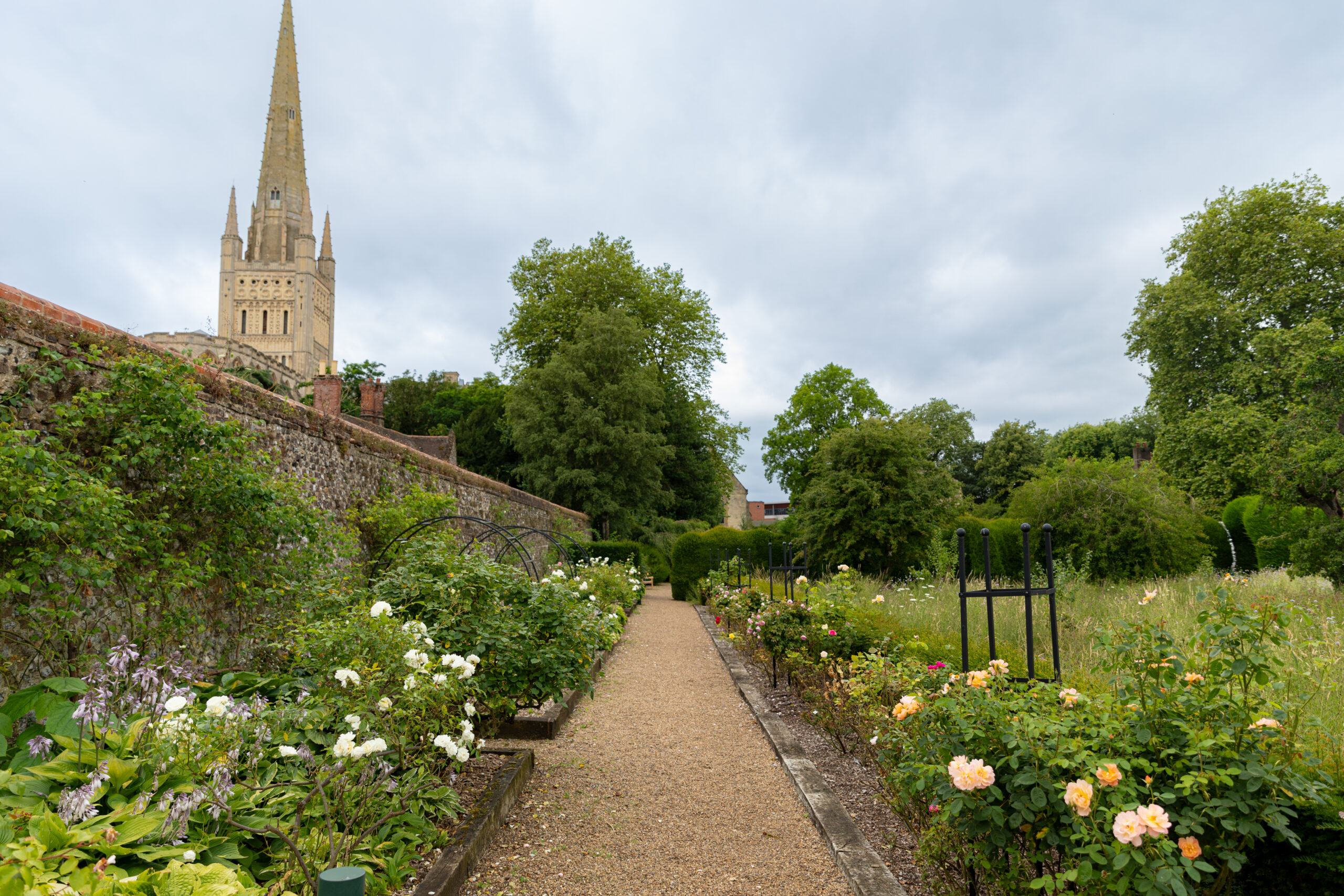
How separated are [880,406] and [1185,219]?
527 inches

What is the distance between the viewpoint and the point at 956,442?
41969mm

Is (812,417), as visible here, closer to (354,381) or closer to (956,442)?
(956,442)

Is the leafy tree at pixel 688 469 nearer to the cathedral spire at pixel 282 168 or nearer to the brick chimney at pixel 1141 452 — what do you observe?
the brick chimney at pixel 1141 452

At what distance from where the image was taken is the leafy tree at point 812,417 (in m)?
31.9


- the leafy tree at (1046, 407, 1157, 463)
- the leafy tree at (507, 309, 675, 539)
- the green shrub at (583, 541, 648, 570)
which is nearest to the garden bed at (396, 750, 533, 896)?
the green shrub at (583, 541, 648, 570)

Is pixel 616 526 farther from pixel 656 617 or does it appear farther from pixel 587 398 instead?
pixel 656 617

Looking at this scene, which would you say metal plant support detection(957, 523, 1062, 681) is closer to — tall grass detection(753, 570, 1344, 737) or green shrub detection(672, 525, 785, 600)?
tall grass detection(753, 570, 1344, 737)

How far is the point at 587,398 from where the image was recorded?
22844mm

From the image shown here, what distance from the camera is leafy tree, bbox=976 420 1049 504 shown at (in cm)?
3834

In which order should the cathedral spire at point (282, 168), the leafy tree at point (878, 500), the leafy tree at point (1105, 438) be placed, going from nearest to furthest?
the leafy tree at point (878, 500)
the leafy tree at point (1105, 438)
the cathedral spire at point (282, 168)

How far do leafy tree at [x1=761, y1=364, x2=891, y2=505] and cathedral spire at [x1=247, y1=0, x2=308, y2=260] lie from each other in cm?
5668

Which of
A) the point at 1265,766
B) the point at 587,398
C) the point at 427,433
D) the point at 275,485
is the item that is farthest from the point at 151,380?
the point at 427,433

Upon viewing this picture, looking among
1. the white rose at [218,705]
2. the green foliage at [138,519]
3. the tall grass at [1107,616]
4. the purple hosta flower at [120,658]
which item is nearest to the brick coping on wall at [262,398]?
the green foliage at [138,519]

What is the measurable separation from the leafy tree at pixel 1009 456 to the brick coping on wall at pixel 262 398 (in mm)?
33346
